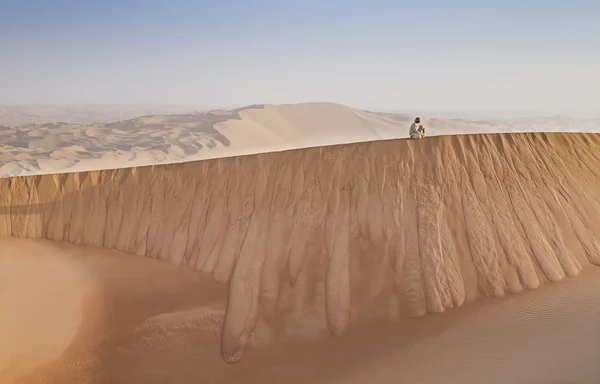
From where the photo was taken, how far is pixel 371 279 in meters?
14.0

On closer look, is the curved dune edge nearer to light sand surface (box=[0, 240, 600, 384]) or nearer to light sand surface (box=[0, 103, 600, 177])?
light sand surface (box=[0, 240, 600, 384])

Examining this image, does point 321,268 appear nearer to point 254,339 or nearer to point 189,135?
point 254,339

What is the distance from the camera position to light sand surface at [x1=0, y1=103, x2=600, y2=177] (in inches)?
2269

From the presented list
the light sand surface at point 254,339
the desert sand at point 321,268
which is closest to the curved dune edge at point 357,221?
the desert sand at point 321,268

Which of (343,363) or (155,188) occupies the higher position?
(155,188)

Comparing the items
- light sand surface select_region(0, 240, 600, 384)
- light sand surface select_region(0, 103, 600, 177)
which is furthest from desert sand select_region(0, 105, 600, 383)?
light sand surface select_region(0, 103, 600, 177)

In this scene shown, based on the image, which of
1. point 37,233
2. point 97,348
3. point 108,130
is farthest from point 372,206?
point 108,130

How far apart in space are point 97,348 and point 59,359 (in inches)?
37.3

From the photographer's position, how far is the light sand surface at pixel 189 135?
5763 centimetres

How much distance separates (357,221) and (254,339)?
176 inches

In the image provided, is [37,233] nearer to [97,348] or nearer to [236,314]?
[97,348]

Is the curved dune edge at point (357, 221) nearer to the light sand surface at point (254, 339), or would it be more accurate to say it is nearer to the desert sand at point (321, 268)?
the desert sand at point (321, 268)

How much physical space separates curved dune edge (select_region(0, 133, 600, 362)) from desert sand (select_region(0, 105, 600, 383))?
47mm

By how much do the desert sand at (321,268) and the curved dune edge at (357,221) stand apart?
5 cm
